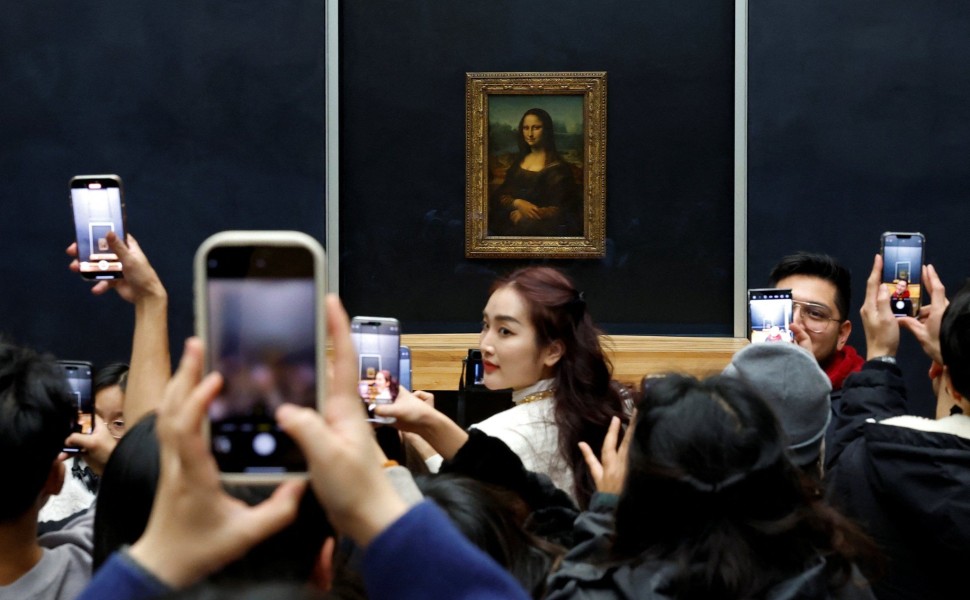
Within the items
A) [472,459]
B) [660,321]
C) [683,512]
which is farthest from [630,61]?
[683,512]

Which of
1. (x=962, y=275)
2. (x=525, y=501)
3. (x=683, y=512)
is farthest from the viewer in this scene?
(x=962, y=275)

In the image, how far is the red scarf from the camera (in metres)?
4.66

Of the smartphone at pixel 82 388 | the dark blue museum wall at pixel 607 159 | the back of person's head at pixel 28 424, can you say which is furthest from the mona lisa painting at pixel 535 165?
the back of person's head at pixel 28 424

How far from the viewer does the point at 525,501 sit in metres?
2.64

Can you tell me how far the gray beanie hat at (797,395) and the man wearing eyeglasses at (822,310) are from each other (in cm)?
174

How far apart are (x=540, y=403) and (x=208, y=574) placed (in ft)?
8.50

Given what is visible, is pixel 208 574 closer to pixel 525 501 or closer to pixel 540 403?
pixel 525 501

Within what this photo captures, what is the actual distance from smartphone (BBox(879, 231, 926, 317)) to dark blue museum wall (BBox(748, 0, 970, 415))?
3.98 m

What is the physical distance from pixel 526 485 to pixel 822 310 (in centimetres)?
281

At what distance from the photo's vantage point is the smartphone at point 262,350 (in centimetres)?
117

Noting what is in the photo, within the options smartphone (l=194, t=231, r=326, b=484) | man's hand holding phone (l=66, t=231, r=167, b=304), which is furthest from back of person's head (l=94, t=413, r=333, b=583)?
man's hand holding phone (l=66, t=231, r=167, b=304)

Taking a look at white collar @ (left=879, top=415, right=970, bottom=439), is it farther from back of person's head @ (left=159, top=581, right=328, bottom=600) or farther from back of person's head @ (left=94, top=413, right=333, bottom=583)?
back of person's head @ (left=159, top=581, right=328, bottom=600)

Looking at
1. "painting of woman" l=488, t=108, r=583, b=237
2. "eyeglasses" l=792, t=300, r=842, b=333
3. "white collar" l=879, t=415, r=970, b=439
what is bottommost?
"white collar" l=879, t=415, r=970, b=439

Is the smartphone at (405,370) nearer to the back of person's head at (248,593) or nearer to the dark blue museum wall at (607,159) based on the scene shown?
the back of person's head at (248,593)
